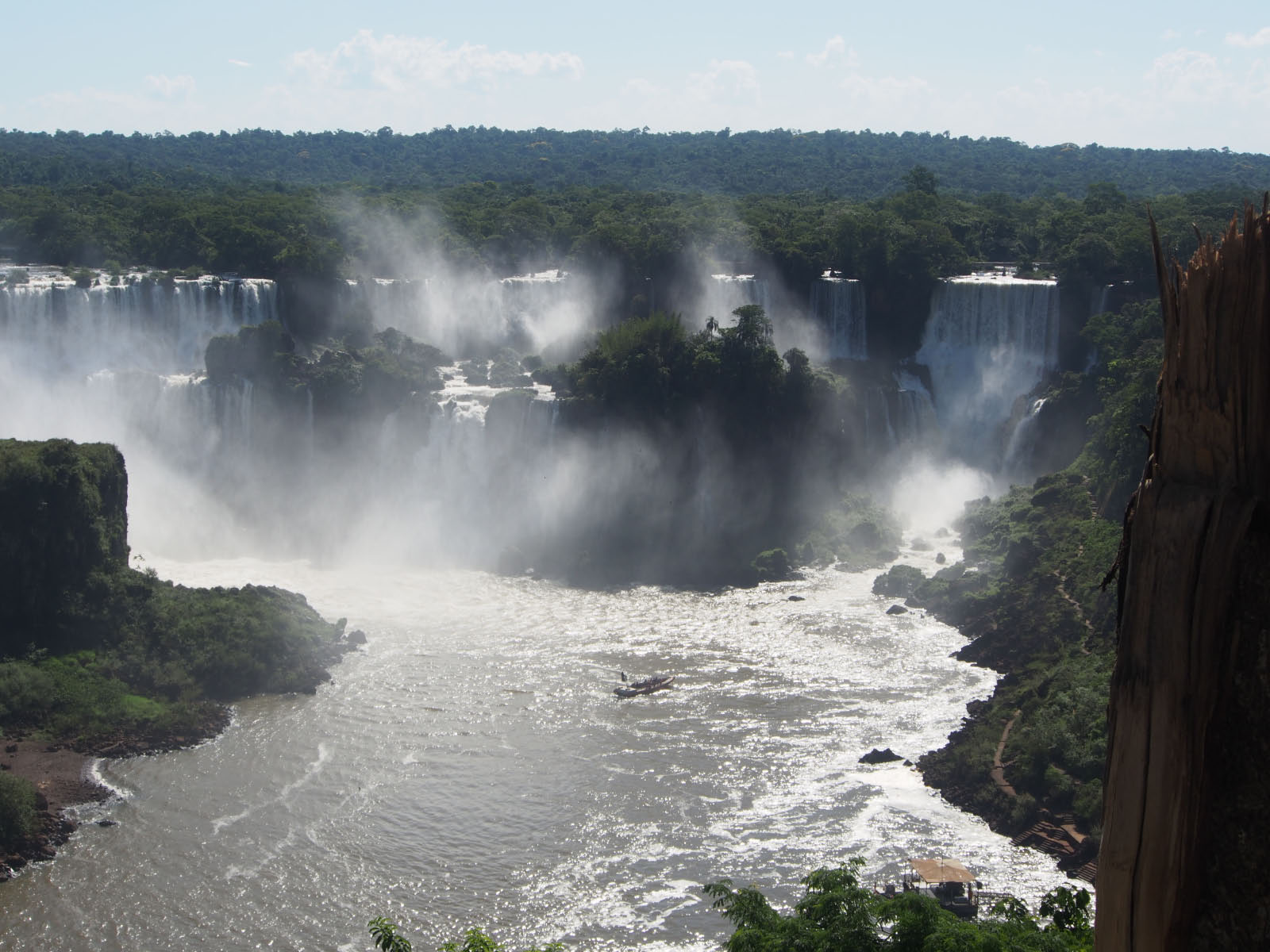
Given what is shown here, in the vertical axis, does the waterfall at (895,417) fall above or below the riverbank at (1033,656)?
above

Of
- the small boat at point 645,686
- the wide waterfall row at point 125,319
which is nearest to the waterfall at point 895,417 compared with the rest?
the small boat at point 645,686

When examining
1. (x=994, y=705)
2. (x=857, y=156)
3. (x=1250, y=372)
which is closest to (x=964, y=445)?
(x=994, y=705)

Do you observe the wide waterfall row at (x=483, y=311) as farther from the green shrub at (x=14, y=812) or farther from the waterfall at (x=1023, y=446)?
the green shrub at (x=14, y=812)

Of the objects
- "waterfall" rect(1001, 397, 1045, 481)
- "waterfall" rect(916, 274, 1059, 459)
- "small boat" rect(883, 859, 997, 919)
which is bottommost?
"small boat" rect(883, 859, 997, 919)

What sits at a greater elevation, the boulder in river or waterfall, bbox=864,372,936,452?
waterfall, bbox=864,372,936,452

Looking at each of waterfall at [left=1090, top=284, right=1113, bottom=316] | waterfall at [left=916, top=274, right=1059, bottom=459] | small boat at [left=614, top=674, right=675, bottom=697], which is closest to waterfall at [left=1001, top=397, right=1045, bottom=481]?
waterfall at [left=916, top=274, right=1059, bottom=459]

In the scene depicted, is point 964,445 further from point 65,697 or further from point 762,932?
point 762,932

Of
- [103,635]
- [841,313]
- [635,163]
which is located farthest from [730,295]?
[635,163]

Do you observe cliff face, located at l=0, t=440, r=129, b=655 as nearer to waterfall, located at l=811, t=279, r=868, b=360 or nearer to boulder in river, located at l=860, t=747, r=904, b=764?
boulder in river, located at l=860, t=747, r=904, b=764
